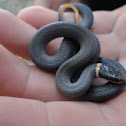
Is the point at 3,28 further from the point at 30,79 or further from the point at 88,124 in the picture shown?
the point at 88,124

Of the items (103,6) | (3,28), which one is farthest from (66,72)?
(103,6)

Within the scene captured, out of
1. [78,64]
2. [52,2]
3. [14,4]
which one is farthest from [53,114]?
[14,4]

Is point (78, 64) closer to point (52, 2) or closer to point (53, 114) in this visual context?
point (53, 114)

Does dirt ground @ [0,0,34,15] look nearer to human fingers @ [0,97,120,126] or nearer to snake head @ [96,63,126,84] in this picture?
snake head @ [96,63,126,84]

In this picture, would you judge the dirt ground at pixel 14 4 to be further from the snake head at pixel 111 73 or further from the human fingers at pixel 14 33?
the snake head at pixel 111 73

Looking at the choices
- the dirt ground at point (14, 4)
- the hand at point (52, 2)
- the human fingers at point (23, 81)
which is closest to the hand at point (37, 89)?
the human fingers at point (23, 81)
